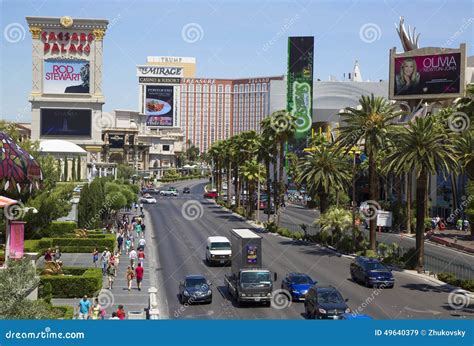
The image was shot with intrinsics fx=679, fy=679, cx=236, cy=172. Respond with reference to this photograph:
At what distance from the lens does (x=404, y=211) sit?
7444cm

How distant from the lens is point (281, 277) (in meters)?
42.1

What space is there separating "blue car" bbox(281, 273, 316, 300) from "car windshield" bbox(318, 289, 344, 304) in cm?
508

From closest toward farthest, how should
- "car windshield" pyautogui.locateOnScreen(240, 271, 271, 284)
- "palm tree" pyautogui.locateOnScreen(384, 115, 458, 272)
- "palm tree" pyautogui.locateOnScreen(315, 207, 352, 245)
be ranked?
"car windshield" pyautogui.locateOnScreen(240, 271, 271, 284) → "palm tree" pyautogui.locateOnScreen(384, 115, 458, 272) → "palm tree" pyautogui.locateOnScreen(315, 207, 352, 245)

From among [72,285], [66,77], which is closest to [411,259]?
[72,285]

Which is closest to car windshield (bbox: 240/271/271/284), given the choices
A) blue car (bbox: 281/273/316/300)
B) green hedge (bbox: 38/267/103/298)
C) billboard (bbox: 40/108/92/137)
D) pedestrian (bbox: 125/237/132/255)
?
blue car (bbox: 281/273/316/300)

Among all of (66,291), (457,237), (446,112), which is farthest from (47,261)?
(446,112)

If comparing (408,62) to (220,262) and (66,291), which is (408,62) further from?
(66,291)

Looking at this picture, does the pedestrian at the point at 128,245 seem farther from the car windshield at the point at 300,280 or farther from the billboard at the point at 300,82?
the billboard at the point at 300,82

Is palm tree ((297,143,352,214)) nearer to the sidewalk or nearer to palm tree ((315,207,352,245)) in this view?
palm tree ((315,207,352,245))

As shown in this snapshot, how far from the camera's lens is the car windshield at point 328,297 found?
29028 millimetres

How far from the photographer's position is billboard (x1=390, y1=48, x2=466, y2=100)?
318 feet

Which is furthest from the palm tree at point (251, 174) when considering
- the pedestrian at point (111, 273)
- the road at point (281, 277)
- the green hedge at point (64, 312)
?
the green hedge at point (64, 312)

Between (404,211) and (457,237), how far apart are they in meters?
9.36

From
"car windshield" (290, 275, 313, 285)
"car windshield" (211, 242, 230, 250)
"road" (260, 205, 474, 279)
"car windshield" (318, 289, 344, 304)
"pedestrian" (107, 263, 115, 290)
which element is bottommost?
"road" (260, 205, 474, 279)
